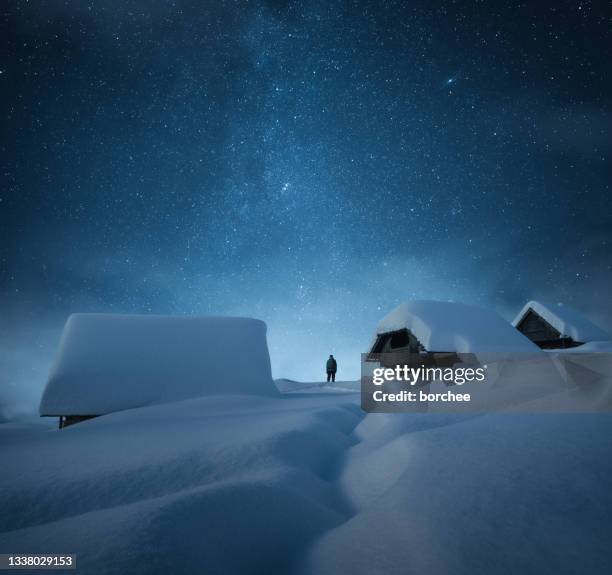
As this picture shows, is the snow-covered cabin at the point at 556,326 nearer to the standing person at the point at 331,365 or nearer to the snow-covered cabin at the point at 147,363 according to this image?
the standing person at the point at 331,365

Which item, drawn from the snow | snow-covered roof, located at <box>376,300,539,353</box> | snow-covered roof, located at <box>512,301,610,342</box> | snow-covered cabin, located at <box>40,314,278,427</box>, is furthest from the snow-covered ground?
snow-covered roof, located at <box>512,301,610,342</box>

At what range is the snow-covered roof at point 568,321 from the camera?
51.1ft

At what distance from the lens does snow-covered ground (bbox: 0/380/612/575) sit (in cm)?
132

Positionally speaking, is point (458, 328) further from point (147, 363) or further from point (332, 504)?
point (147, 363)

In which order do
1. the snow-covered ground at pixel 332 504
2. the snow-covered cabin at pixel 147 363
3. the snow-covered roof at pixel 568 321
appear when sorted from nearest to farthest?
the snow-covered ground at pixel 332 504 < the snow-covered cabin at pixel 147 363 < the snow-covered roof at pixel 568 321

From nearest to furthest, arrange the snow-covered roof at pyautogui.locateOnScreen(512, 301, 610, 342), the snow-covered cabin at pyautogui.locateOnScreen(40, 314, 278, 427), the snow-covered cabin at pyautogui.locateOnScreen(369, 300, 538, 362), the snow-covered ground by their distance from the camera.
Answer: the snow-covered ground, the snow-covered cabin at pyautogui.locateOnScreen(40, 314, 278, 427), the snow-covered cabin at pyautogui.locateOnScreen(369, 300, 538, 362), the snow-covered roof at pyautogui.locateOnScreen(512, 301, 610, 342)

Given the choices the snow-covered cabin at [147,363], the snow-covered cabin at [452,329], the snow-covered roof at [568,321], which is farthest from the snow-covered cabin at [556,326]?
the snow-covered cabin at [147,363]

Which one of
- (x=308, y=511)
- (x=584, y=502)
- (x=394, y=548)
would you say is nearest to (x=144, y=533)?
(x=308, y=511)

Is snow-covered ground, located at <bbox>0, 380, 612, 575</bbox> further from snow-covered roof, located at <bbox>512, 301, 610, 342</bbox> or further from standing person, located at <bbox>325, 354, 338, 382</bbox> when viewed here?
snow-covered roof, located at <bbox>512, 301, 610, 342</bbox>

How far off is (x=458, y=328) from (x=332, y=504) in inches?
366

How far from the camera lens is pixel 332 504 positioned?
2115 millimetres

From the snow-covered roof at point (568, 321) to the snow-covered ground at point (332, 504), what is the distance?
1760 centimetres

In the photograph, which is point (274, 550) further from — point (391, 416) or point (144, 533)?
point (391, 416)

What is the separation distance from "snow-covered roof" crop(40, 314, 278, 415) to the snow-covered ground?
4.73 metres
